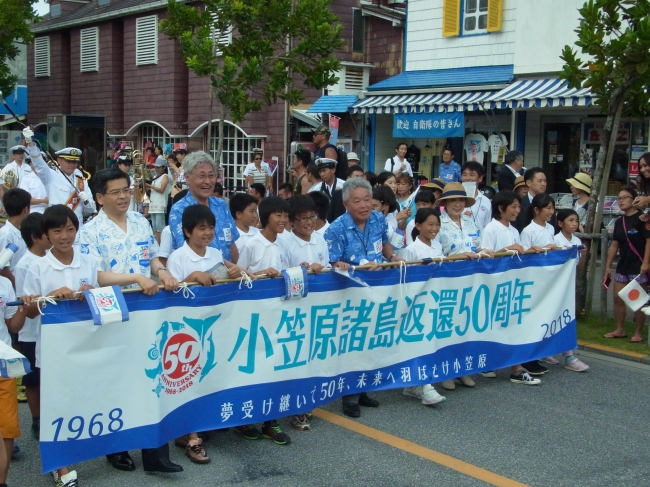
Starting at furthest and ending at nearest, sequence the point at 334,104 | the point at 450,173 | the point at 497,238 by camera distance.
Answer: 1. the point at 334,104
2. the point at 450,173
3. the point at 497,238

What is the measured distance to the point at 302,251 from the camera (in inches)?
227

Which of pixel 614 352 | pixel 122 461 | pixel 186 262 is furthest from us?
pixel 614 352

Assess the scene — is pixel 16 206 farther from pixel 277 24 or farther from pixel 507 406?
pixel 277 24

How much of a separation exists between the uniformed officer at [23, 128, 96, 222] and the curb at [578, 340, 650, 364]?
5950mm

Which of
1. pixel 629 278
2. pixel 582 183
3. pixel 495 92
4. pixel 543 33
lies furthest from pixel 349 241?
pixel 543 33

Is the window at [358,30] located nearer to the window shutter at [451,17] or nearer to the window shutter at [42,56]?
the window shutter at [451,17]

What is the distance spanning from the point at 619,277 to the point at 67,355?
19.4ft

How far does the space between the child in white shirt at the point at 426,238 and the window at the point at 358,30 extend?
1518 centimetres

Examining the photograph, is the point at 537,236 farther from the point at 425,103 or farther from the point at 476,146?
the point at 476,146

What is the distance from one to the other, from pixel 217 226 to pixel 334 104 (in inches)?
505

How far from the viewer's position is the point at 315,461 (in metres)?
4.88

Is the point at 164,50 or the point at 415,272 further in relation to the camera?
the point at 164,50

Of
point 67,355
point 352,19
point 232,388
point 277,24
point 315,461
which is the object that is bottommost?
point 315,461

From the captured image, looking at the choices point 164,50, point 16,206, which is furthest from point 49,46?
point 16,206
